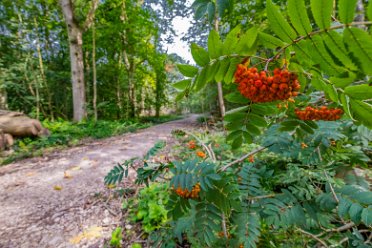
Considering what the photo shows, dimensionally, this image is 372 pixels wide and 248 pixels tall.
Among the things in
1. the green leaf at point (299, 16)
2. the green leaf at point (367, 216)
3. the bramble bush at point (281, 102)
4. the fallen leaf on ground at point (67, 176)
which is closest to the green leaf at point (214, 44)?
the bramble bush at point (281, 102)

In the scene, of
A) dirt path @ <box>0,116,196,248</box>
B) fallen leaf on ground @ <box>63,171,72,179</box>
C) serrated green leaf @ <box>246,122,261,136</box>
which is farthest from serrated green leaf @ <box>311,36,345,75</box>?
fallen leaf on ground @ <box>63,171,72,179</box>

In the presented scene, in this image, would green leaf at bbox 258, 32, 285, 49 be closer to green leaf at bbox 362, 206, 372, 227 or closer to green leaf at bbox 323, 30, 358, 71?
green leaf at bbox 323, 30, 358, 71

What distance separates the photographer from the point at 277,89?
85cm

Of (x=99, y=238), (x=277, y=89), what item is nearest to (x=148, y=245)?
(x=99, y=238)

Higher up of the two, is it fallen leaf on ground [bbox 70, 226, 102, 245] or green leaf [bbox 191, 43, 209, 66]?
green leaf [bbox 191, 43, 209, 66]

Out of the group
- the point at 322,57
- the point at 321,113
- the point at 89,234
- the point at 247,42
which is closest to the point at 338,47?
the point at 322,57

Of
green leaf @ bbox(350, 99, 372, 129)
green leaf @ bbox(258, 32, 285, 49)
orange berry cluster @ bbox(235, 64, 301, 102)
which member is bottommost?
green leaf @ bbox(350, 99, 372, 129)

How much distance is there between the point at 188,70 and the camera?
0.99 metres

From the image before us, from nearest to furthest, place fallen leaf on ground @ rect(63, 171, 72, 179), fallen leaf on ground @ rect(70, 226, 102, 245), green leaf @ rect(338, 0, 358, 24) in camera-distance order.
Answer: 1. green leaf @ rect(338, 0, 358, 24)
2. fallen leaf on ground @ rect(70, 226, 102, 245)
3. fallen leaf on ground @ rect(63, 171, 72, 179)

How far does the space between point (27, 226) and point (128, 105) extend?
11293 mm

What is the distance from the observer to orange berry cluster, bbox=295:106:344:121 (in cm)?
126

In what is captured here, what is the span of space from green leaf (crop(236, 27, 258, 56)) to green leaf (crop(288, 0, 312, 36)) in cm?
17

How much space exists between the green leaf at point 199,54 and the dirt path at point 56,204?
2.39m

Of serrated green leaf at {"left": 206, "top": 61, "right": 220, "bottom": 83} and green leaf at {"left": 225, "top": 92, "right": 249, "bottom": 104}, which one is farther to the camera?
green leaf at {"left": 225, "top": 92, "right": 249, "bottom": 104}
